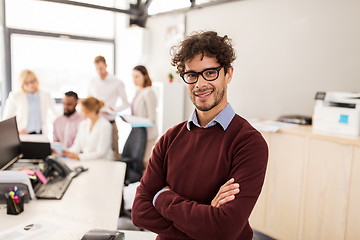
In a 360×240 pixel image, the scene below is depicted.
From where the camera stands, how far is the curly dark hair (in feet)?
4.36

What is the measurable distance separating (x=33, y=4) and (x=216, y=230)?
Result: 17.1 feet

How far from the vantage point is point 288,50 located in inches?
141

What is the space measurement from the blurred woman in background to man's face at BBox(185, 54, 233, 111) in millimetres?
2872

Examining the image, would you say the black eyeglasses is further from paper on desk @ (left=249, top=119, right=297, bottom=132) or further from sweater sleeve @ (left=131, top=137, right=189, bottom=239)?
paper on desk @ (left=249, top=119, right=297, bottom=132)

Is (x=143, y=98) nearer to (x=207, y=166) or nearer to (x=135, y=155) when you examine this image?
(x=135, y=155)

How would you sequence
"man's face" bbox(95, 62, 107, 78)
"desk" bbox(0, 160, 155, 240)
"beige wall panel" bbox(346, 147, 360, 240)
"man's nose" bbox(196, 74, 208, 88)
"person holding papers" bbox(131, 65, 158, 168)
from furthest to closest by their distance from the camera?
"man's face" bbox(95, 62, 107, 78) < "person holding papers" bbox(131, 65, 158, 168) < "beige wall panel" bbox(346, 147, 360, 240) < "desk" bbox(0, 160, 155, 240) < "man's nose" bbox(196, 74, 208, 88)

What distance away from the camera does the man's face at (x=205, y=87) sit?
1.33m

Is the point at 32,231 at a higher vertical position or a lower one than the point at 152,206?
lower

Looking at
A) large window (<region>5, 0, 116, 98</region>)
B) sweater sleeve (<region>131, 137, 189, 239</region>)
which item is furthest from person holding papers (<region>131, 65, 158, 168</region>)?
→ sweater sleeve (<region>131, 137, 189, 239</region>)

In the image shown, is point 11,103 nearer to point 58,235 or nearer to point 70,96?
point 70,96

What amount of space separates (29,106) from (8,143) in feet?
5.37

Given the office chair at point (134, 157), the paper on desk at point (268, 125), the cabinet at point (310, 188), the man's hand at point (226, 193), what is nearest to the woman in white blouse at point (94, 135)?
the office chair at point (134, 157)

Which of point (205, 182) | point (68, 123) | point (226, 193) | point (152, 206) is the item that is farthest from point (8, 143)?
point (226, 193)

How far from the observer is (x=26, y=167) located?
2.43 meters
